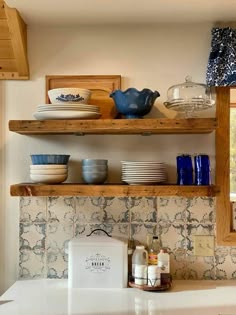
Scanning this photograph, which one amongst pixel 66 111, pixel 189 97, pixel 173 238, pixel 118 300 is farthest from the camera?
pixel 173 238

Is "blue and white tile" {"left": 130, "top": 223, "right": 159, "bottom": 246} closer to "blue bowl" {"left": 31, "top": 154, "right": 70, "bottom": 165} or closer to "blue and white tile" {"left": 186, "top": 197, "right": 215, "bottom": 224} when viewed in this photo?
"blue and white tile" {"left": 186, "top": 197, "right": 215, "bottom": 224}

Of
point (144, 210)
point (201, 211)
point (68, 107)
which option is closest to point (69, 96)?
point (68, 107)

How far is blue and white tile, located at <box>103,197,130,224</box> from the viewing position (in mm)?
2199

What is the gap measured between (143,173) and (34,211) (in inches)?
26.7

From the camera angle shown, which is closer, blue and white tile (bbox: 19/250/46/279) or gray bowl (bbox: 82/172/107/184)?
gray bowl (bbox: 82/172/107/184)

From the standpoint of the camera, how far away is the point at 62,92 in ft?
6.59

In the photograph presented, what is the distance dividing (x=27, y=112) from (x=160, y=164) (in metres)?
0.82

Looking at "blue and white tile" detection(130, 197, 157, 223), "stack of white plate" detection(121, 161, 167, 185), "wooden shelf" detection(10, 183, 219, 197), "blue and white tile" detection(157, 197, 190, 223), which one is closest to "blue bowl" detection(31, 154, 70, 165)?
"wooden shelf" detection(10, 183, 219, 197)

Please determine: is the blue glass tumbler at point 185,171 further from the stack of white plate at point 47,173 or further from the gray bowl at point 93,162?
the stack of white plate at point 47,173

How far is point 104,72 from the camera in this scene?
223 cm

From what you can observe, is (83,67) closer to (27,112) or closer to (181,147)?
(27,112)

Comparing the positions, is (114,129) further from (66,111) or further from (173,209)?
(173,209)

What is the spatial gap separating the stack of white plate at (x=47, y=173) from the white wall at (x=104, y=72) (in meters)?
0.23

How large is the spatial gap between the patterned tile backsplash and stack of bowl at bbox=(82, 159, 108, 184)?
0.20 metres
